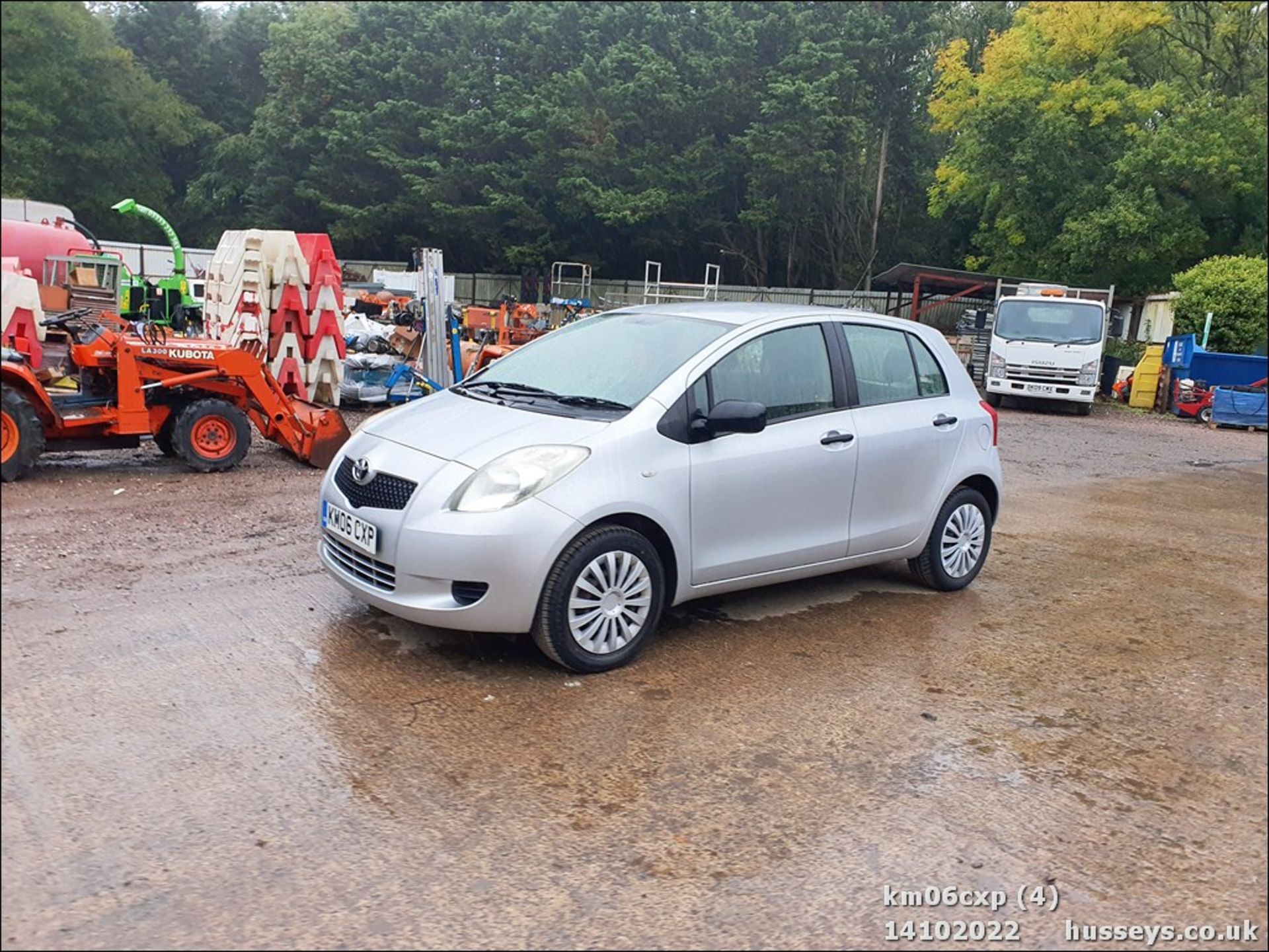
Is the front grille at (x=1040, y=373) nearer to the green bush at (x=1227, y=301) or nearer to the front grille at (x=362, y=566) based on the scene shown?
the green bush at (x=1227, y=301)

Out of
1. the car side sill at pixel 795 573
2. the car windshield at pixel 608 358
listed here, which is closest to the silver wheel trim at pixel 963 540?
the car side sill at pixel 795 573

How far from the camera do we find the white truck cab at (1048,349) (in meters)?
19.3

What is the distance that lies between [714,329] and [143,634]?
3062mm

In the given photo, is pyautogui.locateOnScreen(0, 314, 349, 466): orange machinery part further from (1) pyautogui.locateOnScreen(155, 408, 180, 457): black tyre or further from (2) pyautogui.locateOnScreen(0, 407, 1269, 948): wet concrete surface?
(2) pyautogui.locateOnScreen(0, 407, 1269, 948): wet concrete surface

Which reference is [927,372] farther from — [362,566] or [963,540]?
[362,566]

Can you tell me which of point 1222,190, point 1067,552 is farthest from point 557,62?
point 1067,552

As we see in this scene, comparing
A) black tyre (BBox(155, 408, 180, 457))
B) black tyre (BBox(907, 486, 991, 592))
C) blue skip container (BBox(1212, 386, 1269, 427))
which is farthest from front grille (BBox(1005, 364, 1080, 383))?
black tyre (BBox(155, 408, 180, 457))

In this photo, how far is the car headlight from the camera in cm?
425

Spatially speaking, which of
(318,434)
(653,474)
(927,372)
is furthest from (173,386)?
(927,372)

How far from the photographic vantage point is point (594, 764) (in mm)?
3717

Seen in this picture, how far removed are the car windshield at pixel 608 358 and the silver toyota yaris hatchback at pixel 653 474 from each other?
0.05 ft

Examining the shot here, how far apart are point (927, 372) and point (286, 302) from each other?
8092mm

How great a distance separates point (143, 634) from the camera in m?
4.14

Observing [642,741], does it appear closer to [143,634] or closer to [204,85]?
[143,634]
